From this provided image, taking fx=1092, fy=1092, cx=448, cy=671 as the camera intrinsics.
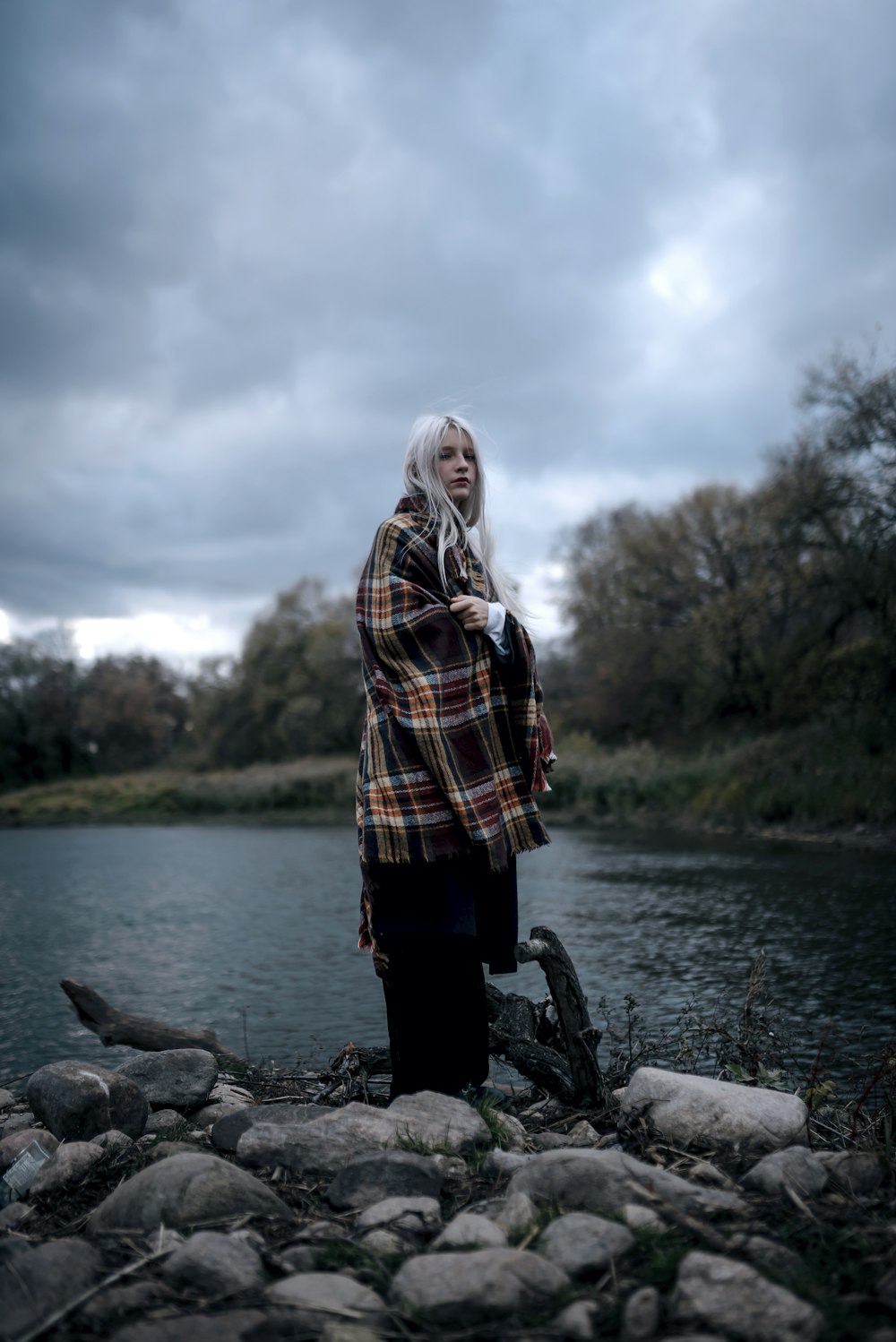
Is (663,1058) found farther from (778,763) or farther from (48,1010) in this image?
(778,763)

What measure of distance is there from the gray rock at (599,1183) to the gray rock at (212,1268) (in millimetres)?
684

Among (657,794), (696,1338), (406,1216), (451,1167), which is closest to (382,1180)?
(406,1216)

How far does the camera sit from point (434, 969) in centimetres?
355

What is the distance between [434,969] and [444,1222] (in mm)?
1000

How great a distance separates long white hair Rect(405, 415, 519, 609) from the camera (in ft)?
12.4

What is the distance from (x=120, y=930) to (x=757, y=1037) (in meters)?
7.78

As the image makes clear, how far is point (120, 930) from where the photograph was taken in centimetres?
1070

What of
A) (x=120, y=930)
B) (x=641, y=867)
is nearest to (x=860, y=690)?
(x=641, y=867)

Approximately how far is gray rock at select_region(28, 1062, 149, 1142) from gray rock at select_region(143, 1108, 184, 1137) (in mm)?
69

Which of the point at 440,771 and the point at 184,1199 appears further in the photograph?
the point at 440,771

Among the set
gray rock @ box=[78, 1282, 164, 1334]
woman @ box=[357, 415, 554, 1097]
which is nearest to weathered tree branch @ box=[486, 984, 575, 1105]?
woman @ box=[357, 415, 554, 1097]

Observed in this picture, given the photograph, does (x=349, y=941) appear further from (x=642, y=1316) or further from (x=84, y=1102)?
(x=642, y=1316)

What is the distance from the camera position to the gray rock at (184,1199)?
101 inches

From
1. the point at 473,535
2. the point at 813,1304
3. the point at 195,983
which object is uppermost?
the point at 473,535
